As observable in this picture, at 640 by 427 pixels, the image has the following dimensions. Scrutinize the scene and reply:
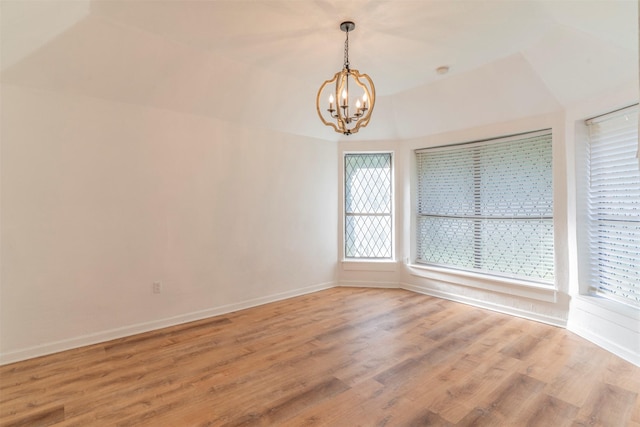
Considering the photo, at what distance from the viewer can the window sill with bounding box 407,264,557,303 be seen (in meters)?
3.55

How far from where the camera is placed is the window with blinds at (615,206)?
2779 mm

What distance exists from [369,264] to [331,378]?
2.79m

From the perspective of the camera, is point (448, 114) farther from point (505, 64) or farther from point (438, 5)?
point (438, 5)

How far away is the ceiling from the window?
1.42m

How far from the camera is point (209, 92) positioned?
3.47m

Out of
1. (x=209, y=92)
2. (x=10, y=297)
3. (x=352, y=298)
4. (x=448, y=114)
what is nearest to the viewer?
(x=10, y=297)

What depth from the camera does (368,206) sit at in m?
5.16

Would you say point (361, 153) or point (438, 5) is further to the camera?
point (361, 153)

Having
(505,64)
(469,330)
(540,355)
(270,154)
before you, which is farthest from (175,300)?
(505,64)

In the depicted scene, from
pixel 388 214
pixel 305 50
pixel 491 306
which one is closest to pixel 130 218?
pixel 305 50

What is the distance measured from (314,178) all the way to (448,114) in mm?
2053

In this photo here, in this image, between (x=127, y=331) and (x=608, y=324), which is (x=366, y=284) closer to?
(x=608, y=324)

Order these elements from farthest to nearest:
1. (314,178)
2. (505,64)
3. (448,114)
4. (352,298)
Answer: (314,178) < (352,298) < (448,114) < (505,64)

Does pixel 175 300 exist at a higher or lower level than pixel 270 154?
lower
